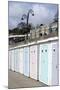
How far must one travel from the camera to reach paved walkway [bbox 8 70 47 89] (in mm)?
1972

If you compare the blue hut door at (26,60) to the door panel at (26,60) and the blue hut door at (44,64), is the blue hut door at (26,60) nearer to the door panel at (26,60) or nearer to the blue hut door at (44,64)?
the door panel at (26,60)

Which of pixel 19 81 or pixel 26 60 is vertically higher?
pixel 26 60

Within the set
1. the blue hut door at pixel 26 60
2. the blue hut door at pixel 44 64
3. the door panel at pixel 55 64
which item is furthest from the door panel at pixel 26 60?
the door panel at pixel 55 64

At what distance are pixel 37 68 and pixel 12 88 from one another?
345 millimetres

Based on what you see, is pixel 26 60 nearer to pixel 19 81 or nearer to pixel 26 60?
pixel 26 60

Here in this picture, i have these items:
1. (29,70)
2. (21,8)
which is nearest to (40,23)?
(21,8)

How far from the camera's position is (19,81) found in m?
2.00

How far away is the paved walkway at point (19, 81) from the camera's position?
1972 millimetres

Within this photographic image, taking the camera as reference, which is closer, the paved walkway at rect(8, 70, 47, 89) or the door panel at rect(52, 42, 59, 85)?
the paved walkway at rect(8, 70, 47, 89)

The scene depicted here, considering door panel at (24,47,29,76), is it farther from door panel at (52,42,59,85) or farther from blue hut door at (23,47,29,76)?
door panel at (52,42,59,85)

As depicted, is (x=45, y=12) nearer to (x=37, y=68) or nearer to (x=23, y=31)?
(x=23, y=31)

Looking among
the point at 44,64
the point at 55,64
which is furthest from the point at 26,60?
the point at 55,64

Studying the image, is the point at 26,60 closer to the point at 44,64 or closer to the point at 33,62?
the point at 33,62

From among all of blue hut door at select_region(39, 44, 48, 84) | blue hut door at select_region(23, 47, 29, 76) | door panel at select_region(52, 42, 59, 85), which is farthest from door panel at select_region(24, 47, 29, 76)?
door panel at select_region(52, 42, 59, 85)
